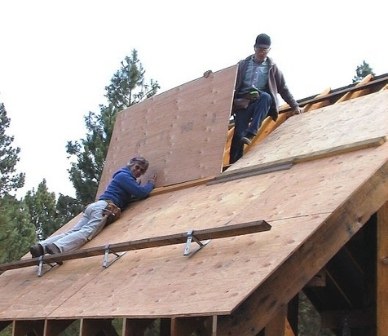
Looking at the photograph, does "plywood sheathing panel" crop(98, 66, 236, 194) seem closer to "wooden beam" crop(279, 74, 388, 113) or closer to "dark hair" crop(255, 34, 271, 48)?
"dark hair" crop(255, 34, 271, 48)

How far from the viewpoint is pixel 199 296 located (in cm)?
466

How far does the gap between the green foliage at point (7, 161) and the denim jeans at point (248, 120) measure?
Answer: 79.5 feet

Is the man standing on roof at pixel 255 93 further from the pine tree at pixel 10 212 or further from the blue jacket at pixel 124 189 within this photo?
the pine tree at pixel 10 212

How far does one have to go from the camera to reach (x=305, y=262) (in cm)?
473

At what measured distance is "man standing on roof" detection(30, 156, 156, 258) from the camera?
A: 764cm

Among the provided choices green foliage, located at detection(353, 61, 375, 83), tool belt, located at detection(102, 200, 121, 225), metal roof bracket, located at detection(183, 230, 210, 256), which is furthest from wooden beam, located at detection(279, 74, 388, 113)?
green foliage, located at detection(353, 61, 375, 83)

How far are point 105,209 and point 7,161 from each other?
79.9 feet

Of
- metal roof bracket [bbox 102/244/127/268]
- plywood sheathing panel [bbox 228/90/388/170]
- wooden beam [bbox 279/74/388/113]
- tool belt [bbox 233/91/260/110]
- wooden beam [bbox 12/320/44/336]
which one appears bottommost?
wooden beam [bbox 12/320/44/336]

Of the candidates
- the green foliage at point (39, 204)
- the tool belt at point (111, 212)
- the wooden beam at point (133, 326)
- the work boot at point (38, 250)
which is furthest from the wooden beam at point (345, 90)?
the green foliage at point (39, 204)

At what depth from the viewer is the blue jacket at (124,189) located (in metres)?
8.23

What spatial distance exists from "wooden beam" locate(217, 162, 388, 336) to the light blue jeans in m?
3.58

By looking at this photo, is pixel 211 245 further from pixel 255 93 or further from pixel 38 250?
pixel 255 93

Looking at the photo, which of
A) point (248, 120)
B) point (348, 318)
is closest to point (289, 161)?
point (248, 120)

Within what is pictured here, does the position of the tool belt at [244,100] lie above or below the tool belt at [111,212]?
above
